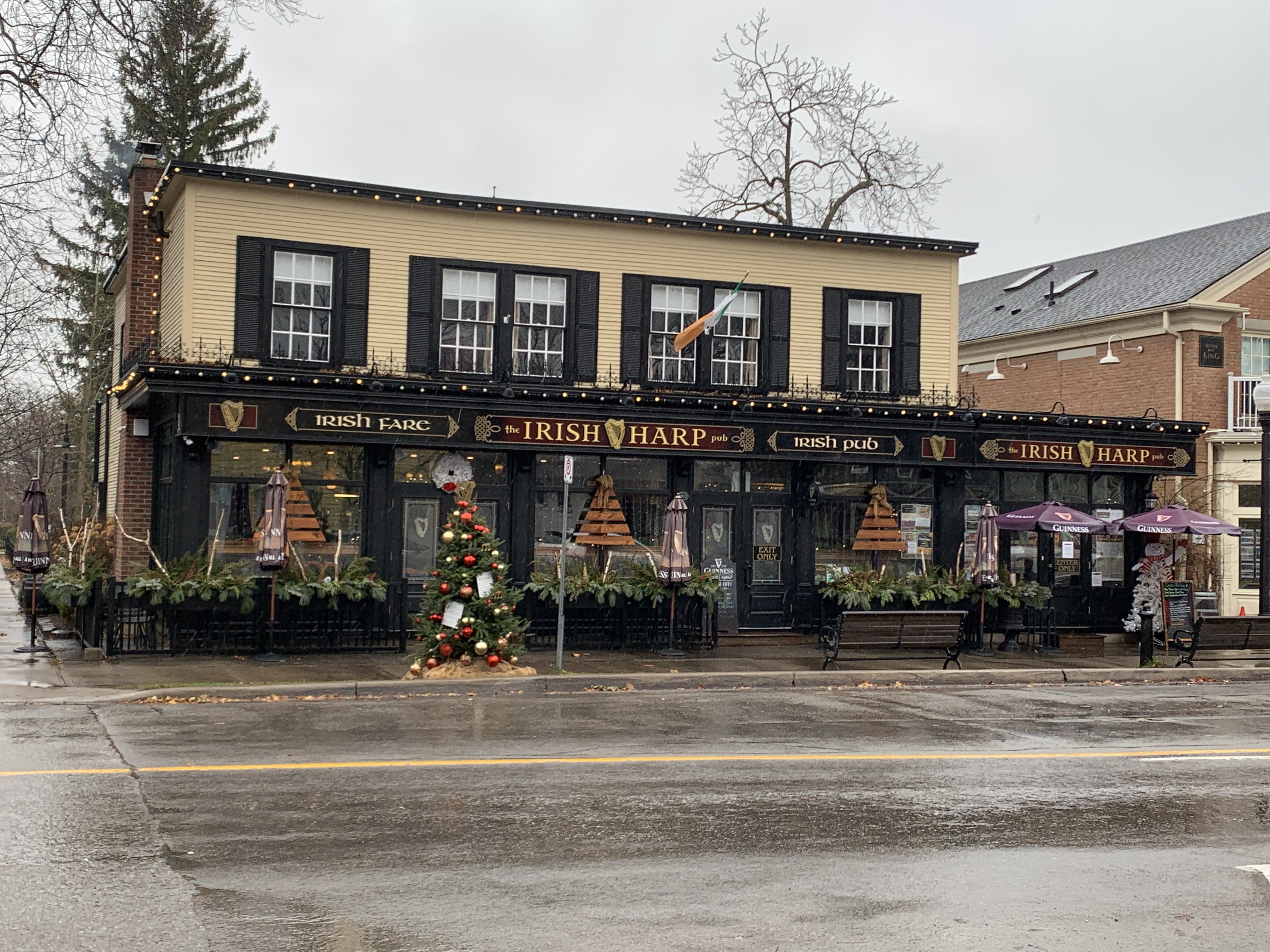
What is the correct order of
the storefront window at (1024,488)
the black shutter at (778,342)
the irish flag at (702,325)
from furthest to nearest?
the storefront window at (1024,488)
the black shutter at (778,342)
the irish flag at (702,325)

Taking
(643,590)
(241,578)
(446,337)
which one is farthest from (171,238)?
(643,590)

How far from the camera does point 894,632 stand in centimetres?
1783

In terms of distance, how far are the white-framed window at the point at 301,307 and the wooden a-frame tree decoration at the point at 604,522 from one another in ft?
15.8

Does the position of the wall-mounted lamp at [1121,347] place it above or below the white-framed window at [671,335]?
above

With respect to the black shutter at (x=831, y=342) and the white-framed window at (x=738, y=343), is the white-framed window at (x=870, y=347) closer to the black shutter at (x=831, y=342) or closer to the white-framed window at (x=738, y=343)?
the black shutter at (x=831, y=342)

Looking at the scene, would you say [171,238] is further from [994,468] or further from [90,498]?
[90,498]

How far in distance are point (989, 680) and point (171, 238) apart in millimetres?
14550

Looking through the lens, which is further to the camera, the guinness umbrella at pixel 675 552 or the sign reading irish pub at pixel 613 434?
the sign reading irish pub at pixel 613 434

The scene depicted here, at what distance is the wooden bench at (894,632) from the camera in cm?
1762

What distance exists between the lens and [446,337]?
20422 millimetres

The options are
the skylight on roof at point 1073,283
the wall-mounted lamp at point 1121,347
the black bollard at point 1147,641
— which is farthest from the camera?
the skylight on roof at point 1073,283

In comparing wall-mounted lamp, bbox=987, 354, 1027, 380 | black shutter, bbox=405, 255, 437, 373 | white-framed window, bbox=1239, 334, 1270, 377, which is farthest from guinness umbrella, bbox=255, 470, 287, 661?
white-framed window, bbox=1239, 334, 1270, 377

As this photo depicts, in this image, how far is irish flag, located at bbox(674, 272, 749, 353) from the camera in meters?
20.2

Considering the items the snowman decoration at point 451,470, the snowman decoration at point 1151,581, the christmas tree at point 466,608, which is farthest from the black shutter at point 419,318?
the snowman decoration at point 1151,581
